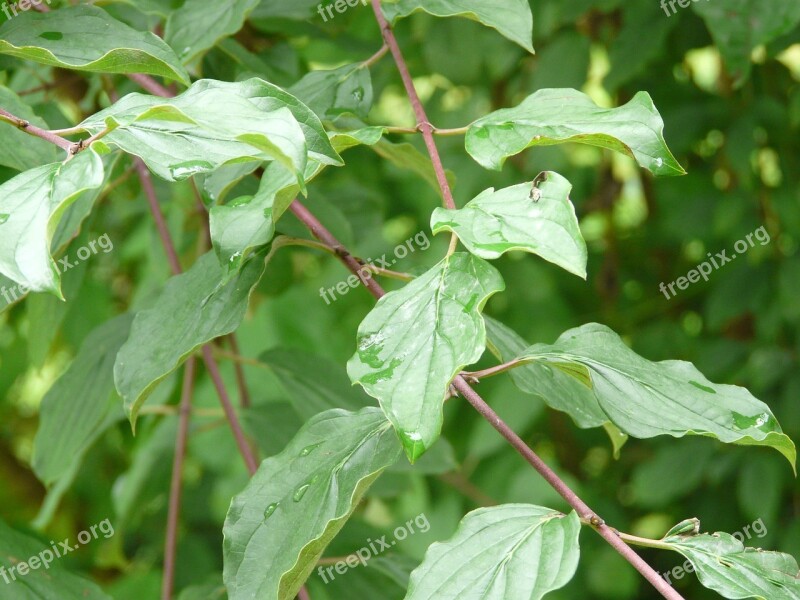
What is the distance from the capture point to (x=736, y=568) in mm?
639

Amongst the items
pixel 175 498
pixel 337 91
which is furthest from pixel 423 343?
pixel 175 498

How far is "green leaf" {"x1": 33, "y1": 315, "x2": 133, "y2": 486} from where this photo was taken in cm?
116

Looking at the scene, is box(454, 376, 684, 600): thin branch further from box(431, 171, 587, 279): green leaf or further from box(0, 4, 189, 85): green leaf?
box(0, 4, 189, 85): green leaf

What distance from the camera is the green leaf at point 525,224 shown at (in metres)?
0.55

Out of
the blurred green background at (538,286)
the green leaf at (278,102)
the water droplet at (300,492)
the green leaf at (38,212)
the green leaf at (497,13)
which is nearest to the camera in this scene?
the green leaf at (38,212)

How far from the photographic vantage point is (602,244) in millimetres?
2029

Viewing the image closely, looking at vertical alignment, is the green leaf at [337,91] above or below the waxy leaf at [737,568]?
above

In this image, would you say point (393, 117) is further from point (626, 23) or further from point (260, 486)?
point (260, 486)

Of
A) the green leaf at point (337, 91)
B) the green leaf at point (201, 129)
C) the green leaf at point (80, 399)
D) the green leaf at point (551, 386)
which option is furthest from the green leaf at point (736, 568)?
the green leaf at point (80, 399)

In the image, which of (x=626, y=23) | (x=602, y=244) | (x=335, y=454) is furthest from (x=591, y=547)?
(x=335, y=454)

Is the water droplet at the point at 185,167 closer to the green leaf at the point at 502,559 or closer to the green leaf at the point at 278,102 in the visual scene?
the green leaf at the point at 278,102

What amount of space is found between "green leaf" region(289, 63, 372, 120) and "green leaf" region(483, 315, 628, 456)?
248 mm

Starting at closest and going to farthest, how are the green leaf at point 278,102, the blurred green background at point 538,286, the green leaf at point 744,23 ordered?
the green leaf at point 278,102 → the green leaf at point 744,23 → the blurred green background at point 538,286

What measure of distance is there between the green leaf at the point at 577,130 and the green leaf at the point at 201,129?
170mm
